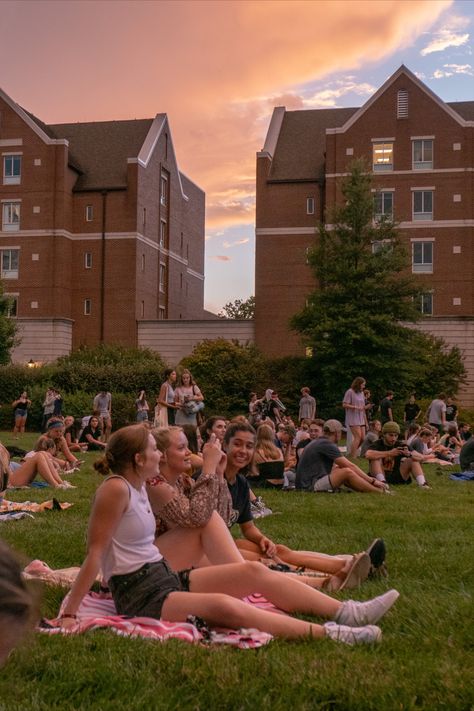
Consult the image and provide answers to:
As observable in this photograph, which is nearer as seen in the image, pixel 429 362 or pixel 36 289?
pixel 429 362

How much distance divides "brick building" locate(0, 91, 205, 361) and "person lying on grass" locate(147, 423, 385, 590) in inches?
1746

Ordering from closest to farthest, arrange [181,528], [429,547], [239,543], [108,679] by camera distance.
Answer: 1. [108,679]
2. [181,528]
3. [239,543]
4. [429,547]

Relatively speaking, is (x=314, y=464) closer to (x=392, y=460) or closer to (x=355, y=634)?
(x=392, y=460)

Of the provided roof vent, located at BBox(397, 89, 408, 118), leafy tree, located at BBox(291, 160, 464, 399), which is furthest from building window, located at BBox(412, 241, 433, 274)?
leafy tree, located at BBox(291, 160, 464, 399)

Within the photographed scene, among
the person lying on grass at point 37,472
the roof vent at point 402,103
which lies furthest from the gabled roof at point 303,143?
the person lying on grass at point 37,472

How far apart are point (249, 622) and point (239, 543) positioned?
260cm

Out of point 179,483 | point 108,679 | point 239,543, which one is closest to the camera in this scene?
point 108,679

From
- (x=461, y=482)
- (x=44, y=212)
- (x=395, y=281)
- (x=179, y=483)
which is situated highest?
(x=44, y=212)

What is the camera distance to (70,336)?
5241cm

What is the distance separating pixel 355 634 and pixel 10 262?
50101mm

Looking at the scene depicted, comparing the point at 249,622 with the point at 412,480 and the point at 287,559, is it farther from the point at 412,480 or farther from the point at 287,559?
the point at 412,480

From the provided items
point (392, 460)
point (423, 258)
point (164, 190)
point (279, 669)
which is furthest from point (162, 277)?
point (279, 669)

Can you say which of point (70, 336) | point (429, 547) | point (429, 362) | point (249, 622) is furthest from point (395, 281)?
point (249, 622)

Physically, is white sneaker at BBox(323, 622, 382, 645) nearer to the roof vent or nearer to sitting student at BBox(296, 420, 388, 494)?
sitting student at BBox(296, 420, 388, 494)
